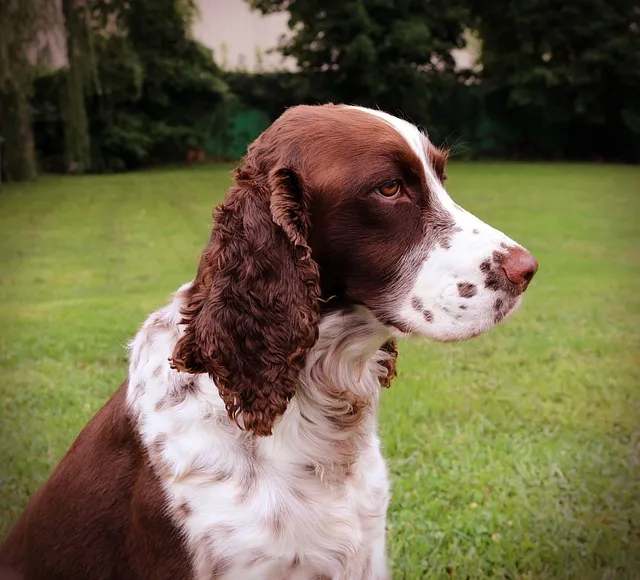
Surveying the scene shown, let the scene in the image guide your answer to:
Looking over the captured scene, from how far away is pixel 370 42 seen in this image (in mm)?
3035

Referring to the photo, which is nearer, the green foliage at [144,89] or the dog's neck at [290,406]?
the dog's neck at [290,406]

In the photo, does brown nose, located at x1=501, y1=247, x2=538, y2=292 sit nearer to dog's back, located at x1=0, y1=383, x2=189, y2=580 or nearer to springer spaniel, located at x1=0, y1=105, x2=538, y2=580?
springer spaniel, located at x1=0, y1=105, x2=538, y2=580

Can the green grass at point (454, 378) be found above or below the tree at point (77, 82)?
below

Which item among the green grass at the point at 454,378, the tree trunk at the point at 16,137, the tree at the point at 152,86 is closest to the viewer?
the tree trunk at the point at 16,137

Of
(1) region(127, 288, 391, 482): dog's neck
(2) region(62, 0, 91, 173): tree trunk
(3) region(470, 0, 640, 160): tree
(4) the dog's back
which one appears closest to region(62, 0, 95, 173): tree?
(2) region(62, 0, 91, 173): tree trunk

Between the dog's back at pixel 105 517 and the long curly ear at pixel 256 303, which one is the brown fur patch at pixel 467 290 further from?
the dog's back at pixel 105 517

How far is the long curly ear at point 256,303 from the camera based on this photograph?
63.7 inches

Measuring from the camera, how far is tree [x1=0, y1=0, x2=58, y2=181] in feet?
6.06

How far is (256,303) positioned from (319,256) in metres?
0.19

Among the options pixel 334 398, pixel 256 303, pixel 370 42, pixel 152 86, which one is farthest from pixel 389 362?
pixel 370 42

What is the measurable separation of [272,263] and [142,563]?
2.44ft

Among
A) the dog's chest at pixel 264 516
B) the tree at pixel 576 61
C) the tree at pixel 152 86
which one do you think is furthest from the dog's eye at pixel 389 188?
the tree at pixel 576 61

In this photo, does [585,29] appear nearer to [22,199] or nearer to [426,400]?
[426,400]

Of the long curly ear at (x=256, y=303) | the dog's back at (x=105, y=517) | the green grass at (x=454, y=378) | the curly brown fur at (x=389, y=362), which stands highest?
the long curly ear at (x=256, y=303)
